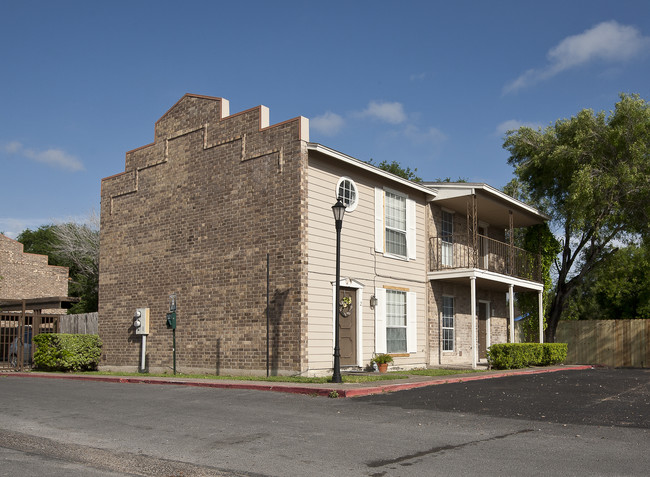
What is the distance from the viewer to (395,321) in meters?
18.7

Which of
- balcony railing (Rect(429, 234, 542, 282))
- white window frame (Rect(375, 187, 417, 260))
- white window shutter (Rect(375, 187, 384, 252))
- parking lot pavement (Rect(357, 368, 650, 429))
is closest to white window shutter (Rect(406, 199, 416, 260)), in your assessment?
white window frame (Rect(375, 187, 417, 260))

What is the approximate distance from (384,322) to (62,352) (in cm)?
962

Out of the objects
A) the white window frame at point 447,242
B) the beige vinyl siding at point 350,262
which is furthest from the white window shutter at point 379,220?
the white window frame at point 447,242

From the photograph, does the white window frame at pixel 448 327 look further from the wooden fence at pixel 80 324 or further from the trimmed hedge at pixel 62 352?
the wooden fence at pixel 80 324

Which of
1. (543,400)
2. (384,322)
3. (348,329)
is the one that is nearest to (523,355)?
(384,322)

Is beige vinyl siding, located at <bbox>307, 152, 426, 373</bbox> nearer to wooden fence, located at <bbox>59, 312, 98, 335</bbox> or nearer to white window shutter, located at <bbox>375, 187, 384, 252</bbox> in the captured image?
white window shutter, located at <bbox>375, 187, 384, 252</bbox>

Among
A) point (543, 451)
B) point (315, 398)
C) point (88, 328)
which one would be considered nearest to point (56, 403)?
point (315, 398)

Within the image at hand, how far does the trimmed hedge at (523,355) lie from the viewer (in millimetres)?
19312

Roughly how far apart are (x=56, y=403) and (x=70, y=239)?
101 ft

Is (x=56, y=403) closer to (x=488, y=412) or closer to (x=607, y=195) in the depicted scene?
(x=488, y=412)

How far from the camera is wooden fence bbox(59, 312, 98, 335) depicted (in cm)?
2114

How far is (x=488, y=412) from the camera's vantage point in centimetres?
965

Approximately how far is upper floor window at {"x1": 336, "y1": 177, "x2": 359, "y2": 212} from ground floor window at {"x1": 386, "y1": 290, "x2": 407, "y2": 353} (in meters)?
2.86

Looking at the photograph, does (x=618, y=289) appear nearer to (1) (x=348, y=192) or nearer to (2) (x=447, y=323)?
(2) (x=447, y=323)
